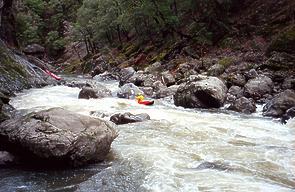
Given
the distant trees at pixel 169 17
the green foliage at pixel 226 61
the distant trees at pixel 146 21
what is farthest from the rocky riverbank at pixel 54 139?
the distant trees at pixel 169 17

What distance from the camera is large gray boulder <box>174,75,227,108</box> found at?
1770cm

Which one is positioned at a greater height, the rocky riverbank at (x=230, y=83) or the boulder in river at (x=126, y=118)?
the rocky riverbank at (x=230, y=83)

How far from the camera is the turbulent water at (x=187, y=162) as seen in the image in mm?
8281

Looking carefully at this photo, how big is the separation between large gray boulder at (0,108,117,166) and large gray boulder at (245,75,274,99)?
10749 mm

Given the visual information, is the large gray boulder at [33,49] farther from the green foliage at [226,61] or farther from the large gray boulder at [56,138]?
the large gray boulder at [56,138]

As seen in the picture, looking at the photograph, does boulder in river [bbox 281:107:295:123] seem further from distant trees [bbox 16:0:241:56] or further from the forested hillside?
distant trees [bbox 16:0:241:56]

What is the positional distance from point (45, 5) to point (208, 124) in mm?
67771

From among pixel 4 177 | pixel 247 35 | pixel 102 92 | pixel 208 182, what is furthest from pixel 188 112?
pixel 247 35

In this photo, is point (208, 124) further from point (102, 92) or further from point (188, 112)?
point (102, 92)

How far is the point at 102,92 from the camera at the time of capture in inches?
845

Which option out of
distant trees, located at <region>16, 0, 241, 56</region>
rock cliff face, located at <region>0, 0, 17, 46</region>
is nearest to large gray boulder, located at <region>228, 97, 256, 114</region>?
distant trees, located at <region>16, 0, 241, 56</region>

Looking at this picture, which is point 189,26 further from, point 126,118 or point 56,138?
point 56,138

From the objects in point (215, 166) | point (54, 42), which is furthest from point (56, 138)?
point (54, 42)

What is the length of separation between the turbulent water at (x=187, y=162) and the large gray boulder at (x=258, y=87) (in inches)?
153
